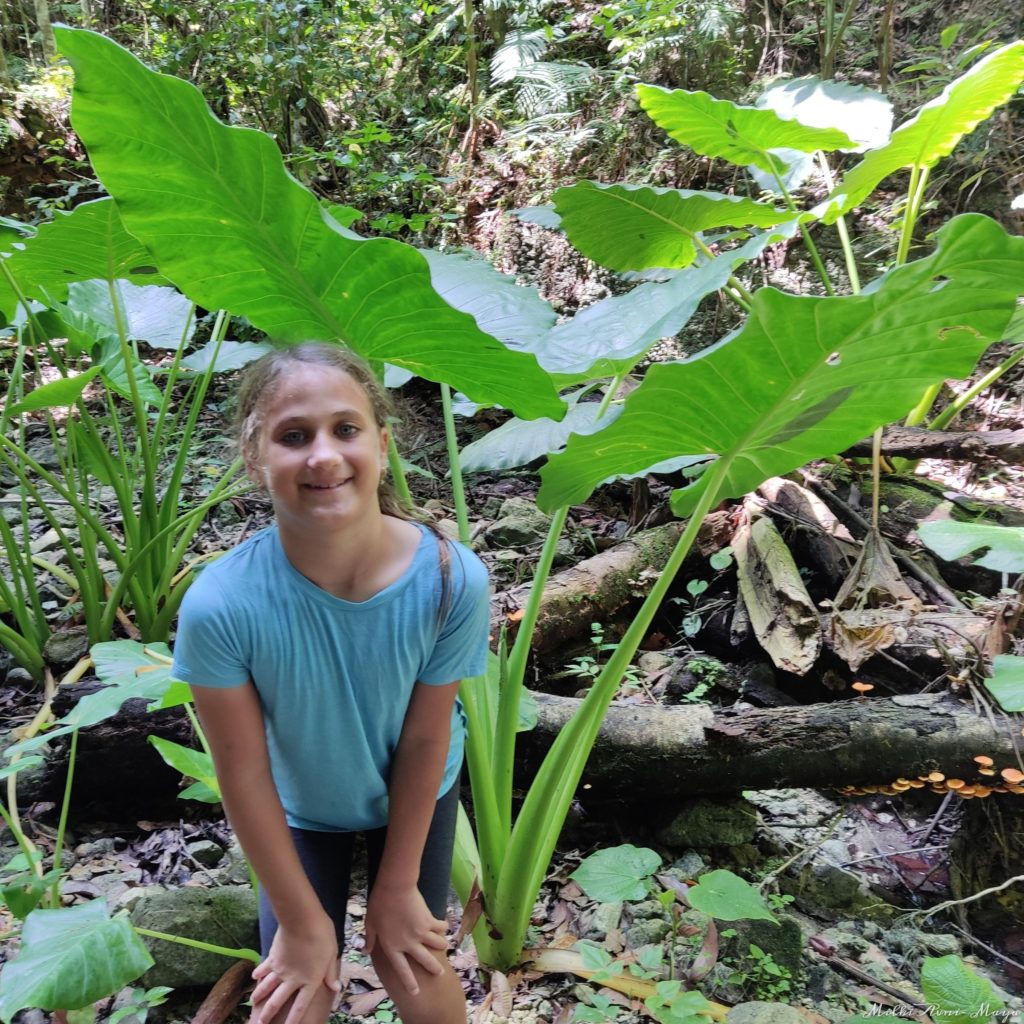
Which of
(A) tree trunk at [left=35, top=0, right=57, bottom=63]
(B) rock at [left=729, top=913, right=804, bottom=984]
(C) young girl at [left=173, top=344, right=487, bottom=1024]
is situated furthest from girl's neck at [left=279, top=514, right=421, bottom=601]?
(A) tree trunk at [left=35, top=0, right=57, bottom=63]

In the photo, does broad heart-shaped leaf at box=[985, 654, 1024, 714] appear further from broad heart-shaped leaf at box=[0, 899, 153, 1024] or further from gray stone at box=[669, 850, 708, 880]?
broad heart-shaped leaf at box=[0, 899, 153, 1024]

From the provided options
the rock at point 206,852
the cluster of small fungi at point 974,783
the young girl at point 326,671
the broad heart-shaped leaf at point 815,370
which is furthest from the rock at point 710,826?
the rock at point 206,852

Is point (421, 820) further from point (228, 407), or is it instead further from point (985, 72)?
point (228, 407)

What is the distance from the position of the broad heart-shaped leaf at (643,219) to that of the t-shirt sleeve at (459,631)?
1.11 m

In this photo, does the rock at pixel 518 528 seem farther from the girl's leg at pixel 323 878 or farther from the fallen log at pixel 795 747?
the girl's leg at pixel 323 878

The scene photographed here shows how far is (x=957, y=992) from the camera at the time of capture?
2.81ft

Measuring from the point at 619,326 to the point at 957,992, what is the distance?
984 mm

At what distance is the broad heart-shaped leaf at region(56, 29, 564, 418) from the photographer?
75 cm

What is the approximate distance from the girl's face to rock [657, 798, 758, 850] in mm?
1014

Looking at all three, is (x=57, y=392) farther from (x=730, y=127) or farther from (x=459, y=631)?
(x=730, y=127)

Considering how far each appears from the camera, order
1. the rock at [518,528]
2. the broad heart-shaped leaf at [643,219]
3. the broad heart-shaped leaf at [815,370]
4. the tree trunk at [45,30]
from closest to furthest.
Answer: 1. the broad heart-shaped leaf at [815,370]
2. the broad heart-shaped leaf at [643,219]
3. the rock at [518,528]
4. the tree trunk at [45,30]

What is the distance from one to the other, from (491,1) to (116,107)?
4102 millimetres

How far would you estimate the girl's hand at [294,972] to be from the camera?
0.81m

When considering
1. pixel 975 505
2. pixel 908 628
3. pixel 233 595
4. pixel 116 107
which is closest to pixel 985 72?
pixel 975 505
